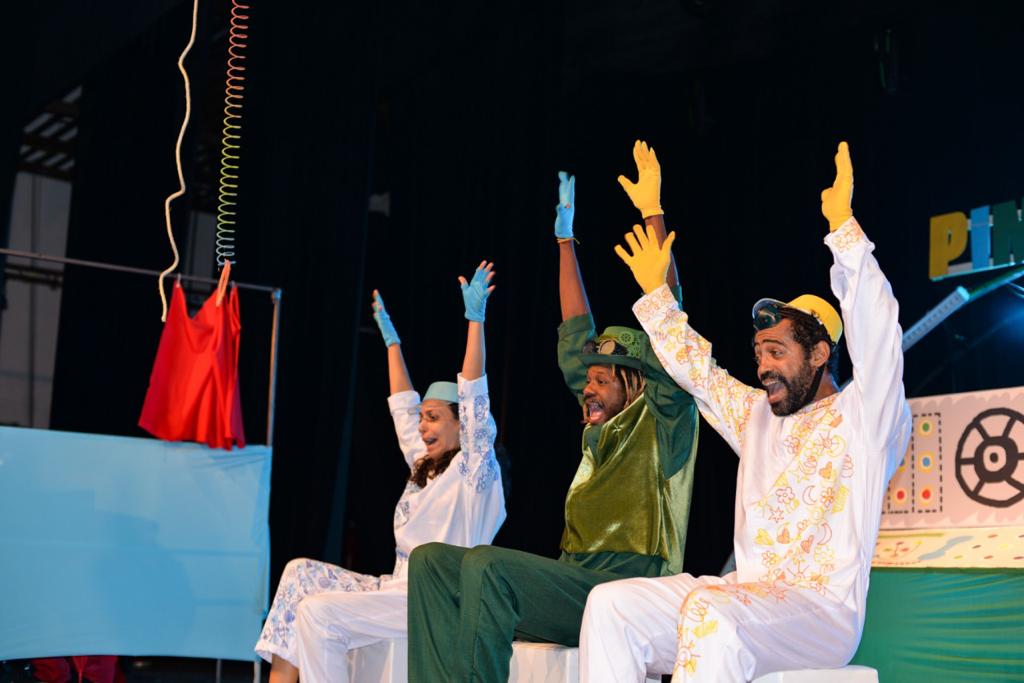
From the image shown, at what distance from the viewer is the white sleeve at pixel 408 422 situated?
370cm

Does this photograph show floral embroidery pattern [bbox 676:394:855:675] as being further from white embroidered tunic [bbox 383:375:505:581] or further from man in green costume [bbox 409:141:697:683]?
white embroidered tunic [bbox 383:375:505:581]

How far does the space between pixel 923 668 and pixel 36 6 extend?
451cm

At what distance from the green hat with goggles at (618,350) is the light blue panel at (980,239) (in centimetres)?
223

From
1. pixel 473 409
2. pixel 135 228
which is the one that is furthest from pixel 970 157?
pixel 135 228

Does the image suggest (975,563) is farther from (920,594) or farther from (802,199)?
(802,199)

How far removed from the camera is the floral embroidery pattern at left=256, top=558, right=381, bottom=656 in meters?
3.29

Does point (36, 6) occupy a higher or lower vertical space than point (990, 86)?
higher

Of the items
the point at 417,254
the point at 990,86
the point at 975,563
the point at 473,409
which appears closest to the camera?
the point at 975,563

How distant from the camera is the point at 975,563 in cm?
283

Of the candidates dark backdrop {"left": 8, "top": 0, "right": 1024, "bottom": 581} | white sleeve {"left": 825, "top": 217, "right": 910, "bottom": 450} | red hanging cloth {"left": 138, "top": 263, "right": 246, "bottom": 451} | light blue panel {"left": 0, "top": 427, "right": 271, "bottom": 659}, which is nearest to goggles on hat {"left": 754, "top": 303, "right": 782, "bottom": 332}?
white sleeve {"left": 825, "top": 217, "right": 910, "bottom": 450}

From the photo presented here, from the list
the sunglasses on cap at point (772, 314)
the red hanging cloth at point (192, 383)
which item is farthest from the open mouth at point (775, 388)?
the red hanging cloth at point (192, 383)

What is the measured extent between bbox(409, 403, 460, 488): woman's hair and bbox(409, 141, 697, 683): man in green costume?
0.73 metres

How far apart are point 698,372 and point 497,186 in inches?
132

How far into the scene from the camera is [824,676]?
2.05 meters
